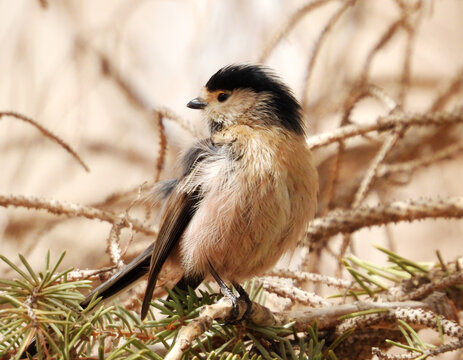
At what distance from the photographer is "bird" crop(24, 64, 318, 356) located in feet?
3.74

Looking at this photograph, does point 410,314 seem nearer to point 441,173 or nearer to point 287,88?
point 287,88

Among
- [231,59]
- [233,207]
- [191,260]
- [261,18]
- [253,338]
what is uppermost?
[261,18]

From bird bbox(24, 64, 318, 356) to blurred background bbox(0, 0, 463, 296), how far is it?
140 cm

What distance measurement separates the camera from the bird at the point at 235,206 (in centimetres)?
114

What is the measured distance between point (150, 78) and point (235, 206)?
6.34 ft

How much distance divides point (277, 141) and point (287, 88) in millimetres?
247

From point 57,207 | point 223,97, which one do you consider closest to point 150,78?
point 223,97

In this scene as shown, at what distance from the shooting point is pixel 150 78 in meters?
2.91

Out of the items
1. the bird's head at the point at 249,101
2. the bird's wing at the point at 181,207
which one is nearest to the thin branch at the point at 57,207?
the bird's wing at the point at 181,207

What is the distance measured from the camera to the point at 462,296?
122 centimetres

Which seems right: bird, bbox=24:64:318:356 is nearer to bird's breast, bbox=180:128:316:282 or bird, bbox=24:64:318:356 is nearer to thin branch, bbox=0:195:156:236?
bird's breast, bbox=180:128:316:282

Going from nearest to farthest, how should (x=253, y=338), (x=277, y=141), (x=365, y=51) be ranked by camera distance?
(x=253, y=338) → (x=277, y=141) → (x=365, y=51)

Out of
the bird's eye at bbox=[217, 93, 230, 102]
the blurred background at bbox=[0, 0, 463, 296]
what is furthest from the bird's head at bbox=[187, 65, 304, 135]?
the blurred background at bbox=[0, 0, 463, 296]

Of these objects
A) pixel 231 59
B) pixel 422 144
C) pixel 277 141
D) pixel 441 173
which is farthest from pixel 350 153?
pixel 277 141
